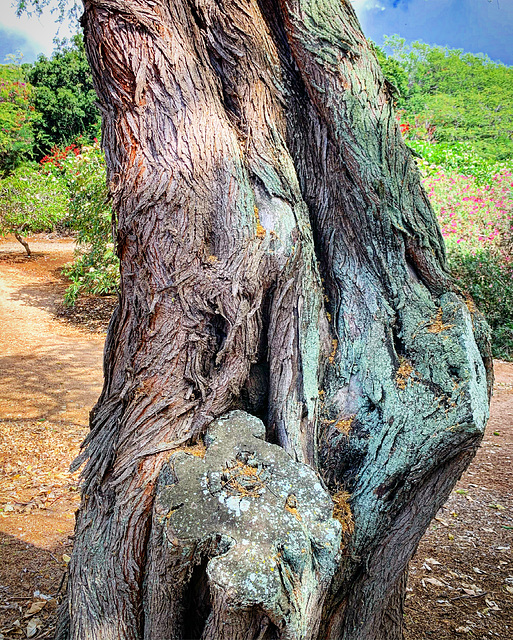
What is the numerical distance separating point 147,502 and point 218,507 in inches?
12.5

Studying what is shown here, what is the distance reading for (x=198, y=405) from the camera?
1.92 metres

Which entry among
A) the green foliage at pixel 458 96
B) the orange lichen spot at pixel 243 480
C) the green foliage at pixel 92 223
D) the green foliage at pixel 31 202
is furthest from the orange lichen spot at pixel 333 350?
the green foliage at pixel 458 96

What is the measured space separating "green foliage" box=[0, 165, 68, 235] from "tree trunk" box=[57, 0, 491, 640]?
13204 mm

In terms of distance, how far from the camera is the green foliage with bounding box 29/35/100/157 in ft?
75.8

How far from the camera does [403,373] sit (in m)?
2.07

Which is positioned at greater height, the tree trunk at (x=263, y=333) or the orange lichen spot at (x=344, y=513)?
the tree trunk at (x=263, y=333)

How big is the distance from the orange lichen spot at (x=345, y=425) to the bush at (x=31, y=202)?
542 inches

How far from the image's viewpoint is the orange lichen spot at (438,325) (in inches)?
82.1

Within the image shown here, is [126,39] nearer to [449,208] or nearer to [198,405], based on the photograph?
[198,405]

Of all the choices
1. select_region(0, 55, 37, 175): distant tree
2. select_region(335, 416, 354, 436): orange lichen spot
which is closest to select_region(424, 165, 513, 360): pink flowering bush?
select_region(335, 416, 354, 436): orange lichen spot

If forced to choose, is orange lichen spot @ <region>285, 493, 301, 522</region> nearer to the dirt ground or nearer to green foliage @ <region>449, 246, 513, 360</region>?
the dirt ground

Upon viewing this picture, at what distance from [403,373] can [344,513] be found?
→ 1.89ft

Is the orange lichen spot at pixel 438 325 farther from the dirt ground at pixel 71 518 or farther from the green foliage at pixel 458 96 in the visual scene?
the green foliage at pixel 458 96

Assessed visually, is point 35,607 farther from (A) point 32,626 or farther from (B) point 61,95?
(B) point 61,95
